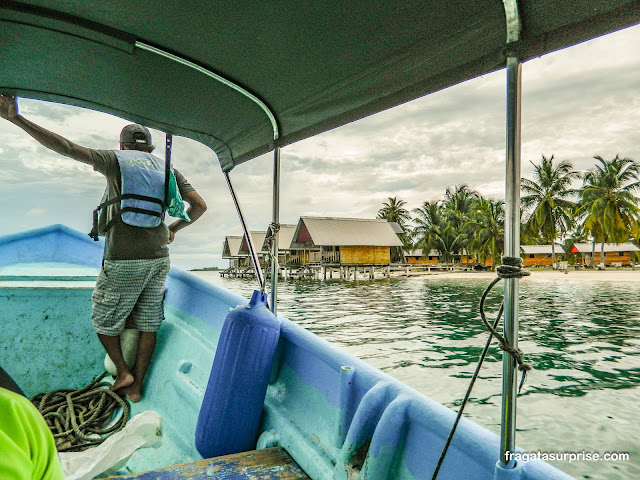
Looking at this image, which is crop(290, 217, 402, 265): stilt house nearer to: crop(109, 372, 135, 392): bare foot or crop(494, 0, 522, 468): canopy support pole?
crop(109, 372, 135, 392): bare foot

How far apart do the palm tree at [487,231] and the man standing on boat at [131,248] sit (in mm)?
37646

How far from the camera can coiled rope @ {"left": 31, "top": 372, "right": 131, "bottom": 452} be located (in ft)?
6.49

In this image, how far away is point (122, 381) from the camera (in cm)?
232

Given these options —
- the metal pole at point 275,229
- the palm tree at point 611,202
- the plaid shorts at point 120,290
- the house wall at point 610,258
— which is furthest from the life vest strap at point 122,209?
the house wall at point 610,258

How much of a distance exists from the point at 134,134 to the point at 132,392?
4.67ft

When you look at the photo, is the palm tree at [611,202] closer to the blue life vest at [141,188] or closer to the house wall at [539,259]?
the house wall at [539,259]

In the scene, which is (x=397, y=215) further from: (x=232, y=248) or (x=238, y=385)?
(x=238, y=385)

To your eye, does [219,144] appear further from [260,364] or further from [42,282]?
[42,282]

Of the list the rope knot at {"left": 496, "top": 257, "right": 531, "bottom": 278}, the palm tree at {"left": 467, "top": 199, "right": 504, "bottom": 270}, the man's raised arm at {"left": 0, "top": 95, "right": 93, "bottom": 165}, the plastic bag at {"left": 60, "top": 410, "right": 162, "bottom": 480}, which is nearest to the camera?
the rope knot at {"left": 496, "top": 257, "right": 531, "bottom": 278}

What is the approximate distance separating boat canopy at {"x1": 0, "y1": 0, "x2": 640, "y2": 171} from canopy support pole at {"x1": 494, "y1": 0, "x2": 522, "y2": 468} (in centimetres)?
2

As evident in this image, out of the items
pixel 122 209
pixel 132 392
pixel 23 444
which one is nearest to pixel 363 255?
pixel 132 392

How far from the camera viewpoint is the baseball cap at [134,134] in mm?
2305

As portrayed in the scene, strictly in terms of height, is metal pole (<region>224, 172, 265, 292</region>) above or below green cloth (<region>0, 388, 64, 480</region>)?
above

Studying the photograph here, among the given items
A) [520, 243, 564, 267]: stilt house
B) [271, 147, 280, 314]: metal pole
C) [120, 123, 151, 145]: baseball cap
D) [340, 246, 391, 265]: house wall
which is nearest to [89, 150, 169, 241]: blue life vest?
[120, 123, 151, 145]: baseball cap
